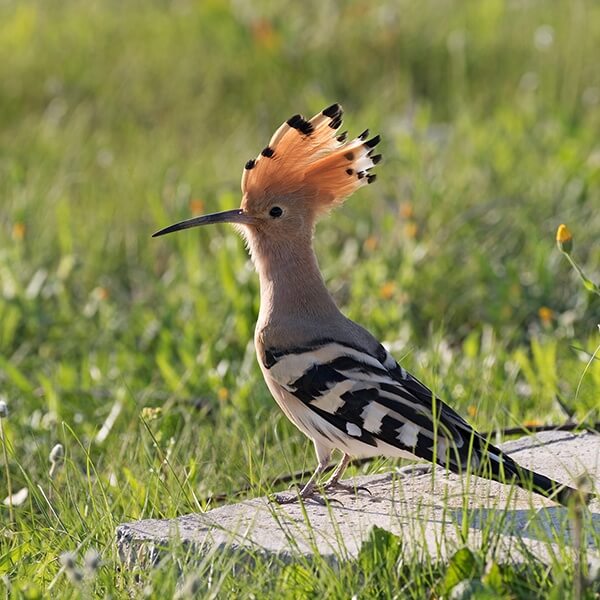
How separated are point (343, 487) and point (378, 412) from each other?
7.8 inches

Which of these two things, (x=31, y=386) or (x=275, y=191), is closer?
(x=275, y=191)

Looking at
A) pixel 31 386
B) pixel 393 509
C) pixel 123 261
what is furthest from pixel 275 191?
pixel 123 261

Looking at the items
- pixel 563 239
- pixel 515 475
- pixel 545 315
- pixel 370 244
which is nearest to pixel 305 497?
pixel 515 475

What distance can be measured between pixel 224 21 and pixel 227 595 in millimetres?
4840

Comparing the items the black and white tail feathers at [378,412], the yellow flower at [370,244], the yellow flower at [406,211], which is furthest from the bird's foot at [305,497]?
the yellow flower at [406,211]

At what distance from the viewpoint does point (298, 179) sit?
277cm

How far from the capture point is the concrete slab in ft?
6.67

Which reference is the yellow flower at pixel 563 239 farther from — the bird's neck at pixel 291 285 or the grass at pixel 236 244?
the bird's neck at pixel 291 285

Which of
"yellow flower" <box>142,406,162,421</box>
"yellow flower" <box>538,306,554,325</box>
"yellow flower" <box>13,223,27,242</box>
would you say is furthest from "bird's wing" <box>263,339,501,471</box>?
"yellow flower" <box>13,223,27,242</box>

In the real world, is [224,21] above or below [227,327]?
above

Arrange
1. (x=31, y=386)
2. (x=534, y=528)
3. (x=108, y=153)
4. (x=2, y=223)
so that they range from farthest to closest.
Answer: (x=108, y=153), (x=2, y=223), (x=31, y=386), (x=534, y=528)

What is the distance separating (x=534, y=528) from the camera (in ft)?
6.69

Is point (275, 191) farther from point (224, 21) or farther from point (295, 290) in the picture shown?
point (224, 21)

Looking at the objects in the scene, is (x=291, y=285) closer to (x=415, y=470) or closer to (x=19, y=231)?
(x=415, y=470)
